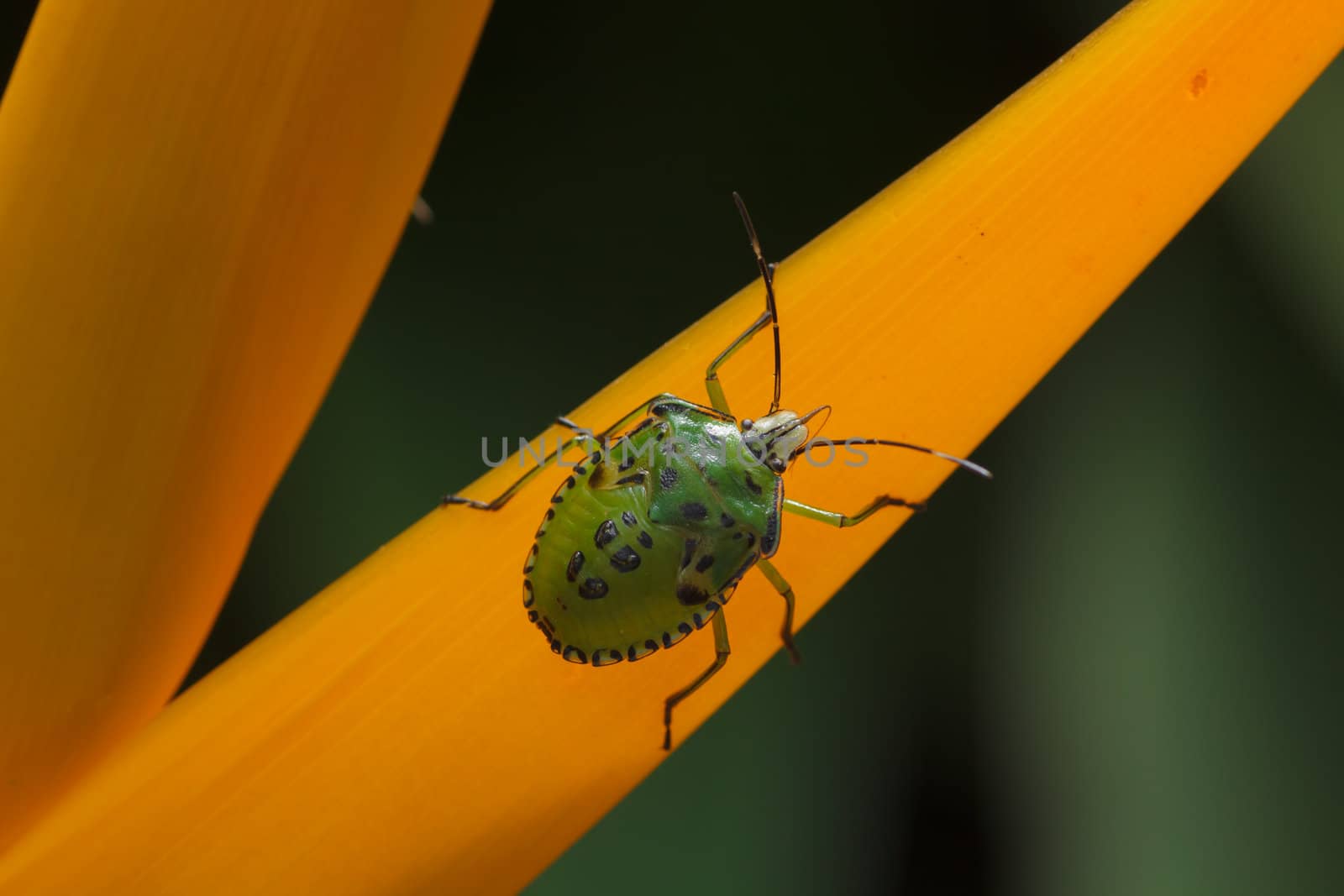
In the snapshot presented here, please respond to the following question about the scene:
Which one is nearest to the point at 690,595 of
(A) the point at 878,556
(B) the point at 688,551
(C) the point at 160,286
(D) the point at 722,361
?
(B) the point at 688,551

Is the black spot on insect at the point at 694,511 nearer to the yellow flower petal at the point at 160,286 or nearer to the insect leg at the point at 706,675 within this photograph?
the insect leg at the point at 706,675

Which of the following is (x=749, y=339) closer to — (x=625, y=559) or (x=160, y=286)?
(x=625, y=559)

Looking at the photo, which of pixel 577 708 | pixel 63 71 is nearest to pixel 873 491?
pixel 577 708

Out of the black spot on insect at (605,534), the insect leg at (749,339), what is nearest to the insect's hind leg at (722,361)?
the insect leg at (749,339)

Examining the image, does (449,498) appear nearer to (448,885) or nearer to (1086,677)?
(448,885)

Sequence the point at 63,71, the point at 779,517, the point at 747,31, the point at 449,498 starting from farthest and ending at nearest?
the point at 747,31 < the point at 779,517 < the point at 449,498 < the point at 63,71

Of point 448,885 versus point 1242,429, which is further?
point 1242,429
